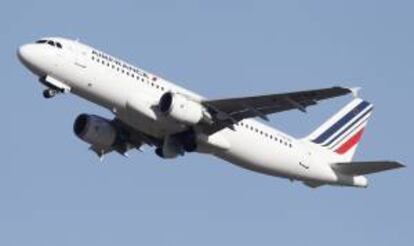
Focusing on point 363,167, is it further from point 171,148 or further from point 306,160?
point 171,148

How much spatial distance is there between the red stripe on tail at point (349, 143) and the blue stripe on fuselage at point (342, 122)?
3.07 feet

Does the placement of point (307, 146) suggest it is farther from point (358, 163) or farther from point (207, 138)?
point (207, 138)

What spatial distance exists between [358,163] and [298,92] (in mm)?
8909

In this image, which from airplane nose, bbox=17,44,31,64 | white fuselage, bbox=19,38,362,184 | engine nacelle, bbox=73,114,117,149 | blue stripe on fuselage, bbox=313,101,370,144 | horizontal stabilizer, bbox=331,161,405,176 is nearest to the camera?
white fuselage, bbox=19,38,362,184

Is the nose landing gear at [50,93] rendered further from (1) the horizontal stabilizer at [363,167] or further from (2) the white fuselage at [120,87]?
(1) the horizontal stabilizer at [363,167]

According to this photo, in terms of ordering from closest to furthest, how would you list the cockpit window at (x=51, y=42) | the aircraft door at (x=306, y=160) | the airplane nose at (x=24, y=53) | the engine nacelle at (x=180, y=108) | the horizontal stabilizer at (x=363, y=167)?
the engine nacelle at (x=180, y=108), the airplane nose at (x=24, y=53), the cockpit window at (x=51, y=42), the horizontal stabilizer at (x=363, y=167), the aircraft door at (x=306, y=160)

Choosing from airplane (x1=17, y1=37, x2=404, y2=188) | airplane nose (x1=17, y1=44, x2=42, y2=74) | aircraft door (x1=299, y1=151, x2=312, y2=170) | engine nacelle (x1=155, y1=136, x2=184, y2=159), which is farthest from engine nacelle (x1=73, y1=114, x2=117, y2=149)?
aircraft door (x1=299, y1=151, x2=312, y2=170)

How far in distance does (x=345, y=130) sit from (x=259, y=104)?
12.6 meters

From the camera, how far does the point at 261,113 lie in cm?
5809

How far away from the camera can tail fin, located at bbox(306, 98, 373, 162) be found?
6712 cm

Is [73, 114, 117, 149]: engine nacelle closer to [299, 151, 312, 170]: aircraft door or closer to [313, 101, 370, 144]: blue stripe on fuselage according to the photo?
[299, 151, 312, 170]: aircraft door

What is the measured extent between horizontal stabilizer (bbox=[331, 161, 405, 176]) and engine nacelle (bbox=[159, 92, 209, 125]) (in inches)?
389

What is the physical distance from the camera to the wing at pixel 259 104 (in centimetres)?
5525

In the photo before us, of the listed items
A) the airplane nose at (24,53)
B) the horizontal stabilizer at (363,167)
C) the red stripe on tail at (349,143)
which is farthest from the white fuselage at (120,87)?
the red stripe on tail at (349,143)
